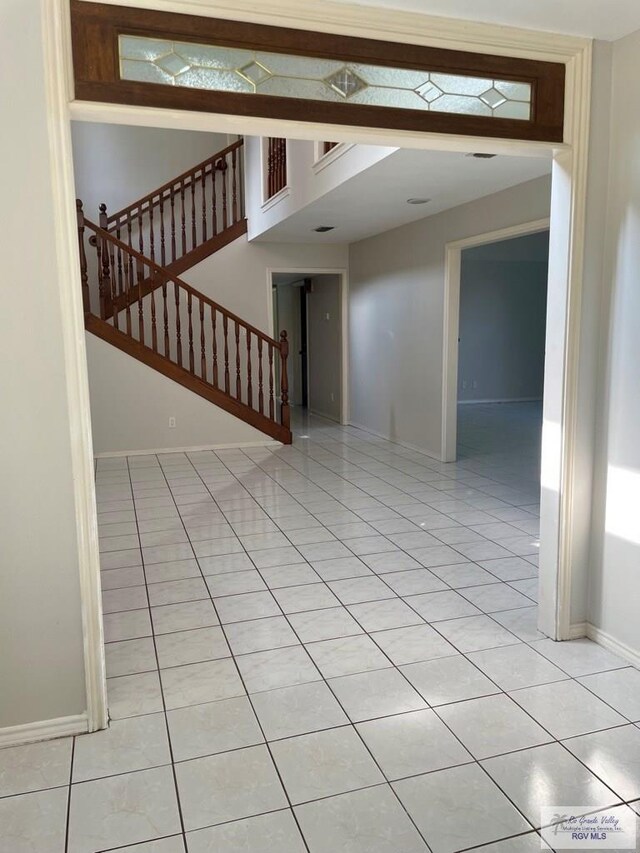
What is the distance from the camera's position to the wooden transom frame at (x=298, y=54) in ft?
6.65

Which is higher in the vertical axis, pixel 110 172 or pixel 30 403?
pixel 110 172

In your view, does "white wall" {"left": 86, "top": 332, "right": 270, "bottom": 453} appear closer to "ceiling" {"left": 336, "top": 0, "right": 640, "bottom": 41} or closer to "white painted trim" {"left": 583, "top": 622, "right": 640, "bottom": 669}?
"white painted trim" {"left": 583, "top": 622, "right": 640, "bottom": 669}

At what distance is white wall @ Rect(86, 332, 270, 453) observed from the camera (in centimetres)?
682

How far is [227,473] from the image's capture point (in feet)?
20.0

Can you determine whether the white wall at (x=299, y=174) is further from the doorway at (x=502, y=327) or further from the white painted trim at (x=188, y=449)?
the doorway at (x=502, y=327)

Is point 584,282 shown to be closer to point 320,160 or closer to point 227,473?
point 320,160

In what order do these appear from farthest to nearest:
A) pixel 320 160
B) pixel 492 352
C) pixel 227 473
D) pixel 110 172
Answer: pixel 492 352, pixel 110 172, pixel 227 473, pixel 320 160

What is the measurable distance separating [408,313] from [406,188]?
2.03 m

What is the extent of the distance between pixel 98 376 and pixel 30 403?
4.96 metres

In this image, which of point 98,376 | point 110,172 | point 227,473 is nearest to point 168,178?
point 110,172

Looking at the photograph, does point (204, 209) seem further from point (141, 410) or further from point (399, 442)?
point (399, 442)

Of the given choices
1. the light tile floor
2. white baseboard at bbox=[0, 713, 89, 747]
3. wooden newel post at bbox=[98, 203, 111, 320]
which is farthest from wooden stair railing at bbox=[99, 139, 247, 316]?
white baseboard at bbox=[0, 713, 89, 747]

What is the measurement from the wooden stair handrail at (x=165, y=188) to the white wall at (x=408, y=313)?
6.95 ft

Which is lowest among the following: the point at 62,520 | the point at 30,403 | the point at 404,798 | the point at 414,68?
the point at 404,798
